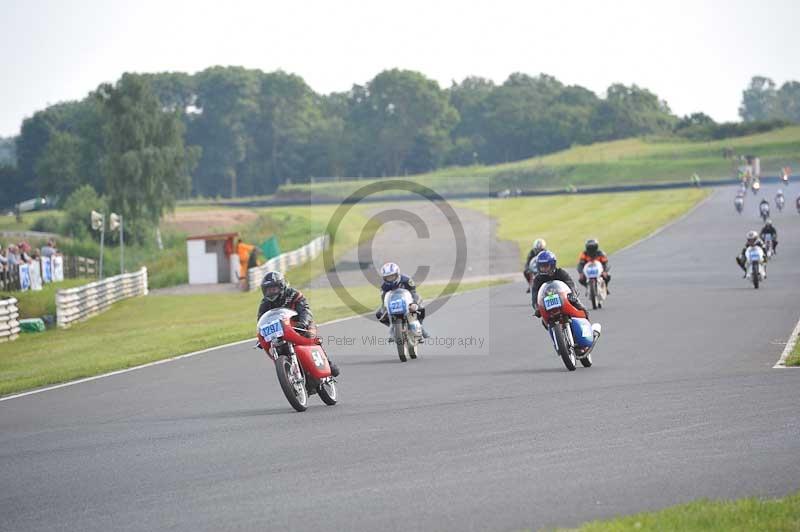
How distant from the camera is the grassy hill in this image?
110188mm

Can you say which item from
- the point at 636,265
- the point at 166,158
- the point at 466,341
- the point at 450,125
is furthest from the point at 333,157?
the point at 466,341

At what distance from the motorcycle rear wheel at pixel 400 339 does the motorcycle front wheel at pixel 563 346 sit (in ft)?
10.6

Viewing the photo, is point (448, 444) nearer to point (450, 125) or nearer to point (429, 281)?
point (429, 281)

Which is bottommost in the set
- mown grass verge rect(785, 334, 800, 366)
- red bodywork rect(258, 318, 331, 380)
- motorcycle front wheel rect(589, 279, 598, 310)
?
motorcycle front wheel rect(589, 279, 598, 310)

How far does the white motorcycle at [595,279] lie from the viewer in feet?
86.8

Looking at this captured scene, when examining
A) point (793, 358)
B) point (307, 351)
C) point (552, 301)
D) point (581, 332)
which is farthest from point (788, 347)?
point (307, 351)

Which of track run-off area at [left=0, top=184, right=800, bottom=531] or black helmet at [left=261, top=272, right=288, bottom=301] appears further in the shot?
black helmet at [left=261, top=272, right=288, bottom=301]

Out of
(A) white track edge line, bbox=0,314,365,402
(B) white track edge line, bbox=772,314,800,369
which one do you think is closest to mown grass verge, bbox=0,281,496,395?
(A) white track edge line, bbox=0,314,365,402

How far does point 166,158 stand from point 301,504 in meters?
80.1

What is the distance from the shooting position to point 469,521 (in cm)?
786

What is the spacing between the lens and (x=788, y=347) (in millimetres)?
17906

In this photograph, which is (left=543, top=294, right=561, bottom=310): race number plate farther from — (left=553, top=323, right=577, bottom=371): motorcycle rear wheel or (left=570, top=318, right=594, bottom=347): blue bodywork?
(left=570, top=318, right=594, bottom=347): blue bodywork

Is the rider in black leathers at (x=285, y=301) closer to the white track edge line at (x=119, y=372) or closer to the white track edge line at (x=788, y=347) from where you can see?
the white track edge line at (x=119, y=372)

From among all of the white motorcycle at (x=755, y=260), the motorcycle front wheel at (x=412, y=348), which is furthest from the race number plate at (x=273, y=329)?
the white motorcycle at (x=755, y=260)
